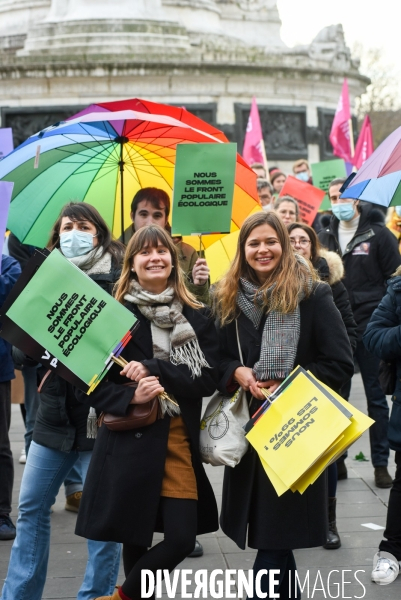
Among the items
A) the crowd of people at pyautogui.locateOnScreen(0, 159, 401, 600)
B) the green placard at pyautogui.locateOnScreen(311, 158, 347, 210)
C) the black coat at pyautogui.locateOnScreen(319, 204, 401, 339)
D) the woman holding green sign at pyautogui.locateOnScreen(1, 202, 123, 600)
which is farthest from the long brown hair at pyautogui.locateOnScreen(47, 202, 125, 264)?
the green placard at pyautogui.locateOnScreen(311, 158, 347, 210)

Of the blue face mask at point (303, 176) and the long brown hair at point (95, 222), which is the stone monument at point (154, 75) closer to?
the blue face mask at point (303, 176)

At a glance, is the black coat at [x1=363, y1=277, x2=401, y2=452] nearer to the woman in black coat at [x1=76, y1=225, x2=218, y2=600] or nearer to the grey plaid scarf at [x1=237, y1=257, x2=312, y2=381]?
the grey plaid scarf at [x1=237, y1=257, x2=312, y2=381]

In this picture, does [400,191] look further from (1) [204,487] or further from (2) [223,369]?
(1) [204,487]

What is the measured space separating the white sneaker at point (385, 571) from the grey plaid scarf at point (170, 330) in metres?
1.69

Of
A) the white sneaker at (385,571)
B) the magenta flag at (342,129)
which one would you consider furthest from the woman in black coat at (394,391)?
the magenta flag at (342,129)

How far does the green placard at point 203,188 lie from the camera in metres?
5.66

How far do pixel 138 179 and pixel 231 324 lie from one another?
223cm

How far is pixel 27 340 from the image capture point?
14.0 ft

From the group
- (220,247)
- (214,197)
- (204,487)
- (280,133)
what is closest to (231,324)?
(204,487)

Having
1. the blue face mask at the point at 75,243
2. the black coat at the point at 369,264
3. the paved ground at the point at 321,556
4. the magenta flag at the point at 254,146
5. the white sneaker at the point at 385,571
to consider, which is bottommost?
the paved ground at the point at 321,556

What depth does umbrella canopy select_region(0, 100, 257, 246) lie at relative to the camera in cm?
605

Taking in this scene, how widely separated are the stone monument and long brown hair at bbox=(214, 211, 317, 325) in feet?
44.4

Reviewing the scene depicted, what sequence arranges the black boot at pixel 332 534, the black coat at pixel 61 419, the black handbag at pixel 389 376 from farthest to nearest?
the black boot at pixel 332 534
the black handbag at pixel 389 376
the black coat at pixel 61 419

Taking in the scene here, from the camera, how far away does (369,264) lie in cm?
789
